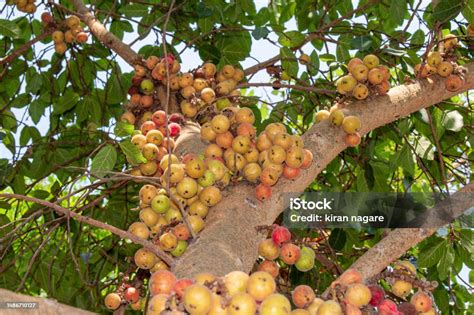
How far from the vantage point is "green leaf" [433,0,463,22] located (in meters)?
2.49

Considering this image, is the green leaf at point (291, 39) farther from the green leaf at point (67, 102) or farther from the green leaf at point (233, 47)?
the green leaf at point (67, 102)

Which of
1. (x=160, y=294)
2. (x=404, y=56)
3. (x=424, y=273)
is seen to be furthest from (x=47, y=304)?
(x=424, y=273)

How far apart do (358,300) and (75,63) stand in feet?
10.1

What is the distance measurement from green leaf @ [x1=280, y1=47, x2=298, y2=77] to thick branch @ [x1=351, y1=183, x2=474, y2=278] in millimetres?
1300

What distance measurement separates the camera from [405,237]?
6.02ft

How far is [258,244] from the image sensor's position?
70.2 inches

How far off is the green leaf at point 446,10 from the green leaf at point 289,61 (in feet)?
2.45

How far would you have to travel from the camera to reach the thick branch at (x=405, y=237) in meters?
1.73

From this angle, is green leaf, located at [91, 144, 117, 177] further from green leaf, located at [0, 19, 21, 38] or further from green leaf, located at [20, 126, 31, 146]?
green leaf, located at [20, 126, 31, 146]

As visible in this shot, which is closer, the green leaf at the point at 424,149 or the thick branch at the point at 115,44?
the thick branch at the point at 115,44

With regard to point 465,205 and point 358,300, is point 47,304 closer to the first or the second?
point 358,300

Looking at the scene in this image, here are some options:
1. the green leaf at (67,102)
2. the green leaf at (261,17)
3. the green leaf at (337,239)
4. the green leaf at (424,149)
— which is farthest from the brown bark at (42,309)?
the green leaf at (261,17)

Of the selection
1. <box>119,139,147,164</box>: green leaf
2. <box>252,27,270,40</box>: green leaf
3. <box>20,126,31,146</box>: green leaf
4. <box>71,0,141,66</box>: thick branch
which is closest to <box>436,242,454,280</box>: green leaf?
<box>252,27,270,40</box>: green leaf

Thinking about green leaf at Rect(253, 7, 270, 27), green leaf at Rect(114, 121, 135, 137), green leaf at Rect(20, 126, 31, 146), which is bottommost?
green leaf at Rect(114, 121, 135, 137)
